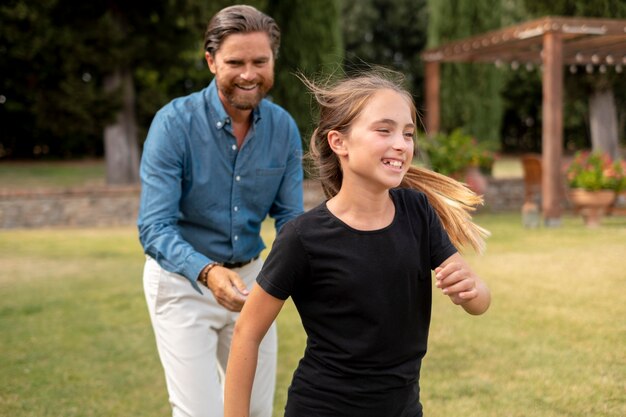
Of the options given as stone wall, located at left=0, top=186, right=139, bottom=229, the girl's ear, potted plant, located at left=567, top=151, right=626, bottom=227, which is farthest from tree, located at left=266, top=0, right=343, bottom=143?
the girl's ear

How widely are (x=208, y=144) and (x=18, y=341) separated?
4.35 meters

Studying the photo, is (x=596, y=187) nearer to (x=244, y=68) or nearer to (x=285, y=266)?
(x=244, y=68)

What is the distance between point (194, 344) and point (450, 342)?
141 inches

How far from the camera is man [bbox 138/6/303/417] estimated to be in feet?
10.8

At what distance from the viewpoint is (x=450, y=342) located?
6.56 meters

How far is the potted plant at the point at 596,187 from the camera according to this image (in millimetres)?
13453

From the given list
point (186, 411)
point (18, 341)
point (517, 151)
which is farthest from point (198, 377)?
point (517, 151)

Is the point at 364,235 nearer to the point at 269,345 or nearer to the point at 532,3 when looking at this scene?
the point at 269,345

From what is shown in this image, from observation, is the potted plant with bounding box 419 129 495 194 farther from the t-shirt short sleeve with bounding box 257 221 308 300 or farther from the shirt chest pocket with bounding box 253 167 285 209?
the t-shirt short sleeve with bounding box 257 221 308 300

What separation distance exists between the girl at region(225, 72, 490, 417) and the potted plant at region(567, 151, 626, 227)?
11.7 metres

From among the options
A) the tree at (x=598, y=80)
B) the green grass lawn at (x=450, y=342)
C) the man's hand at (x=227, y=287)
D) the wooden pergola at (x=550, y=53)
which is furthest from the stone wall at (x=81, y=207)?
the man's hand at (x=227, y=287)

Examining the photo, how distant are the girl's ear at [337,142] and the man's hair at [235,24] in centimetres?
102

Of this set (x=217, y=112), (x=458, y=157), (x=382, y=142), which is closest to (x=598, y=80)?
(x=458, y=157)

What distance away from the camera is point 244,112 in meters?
3.63
